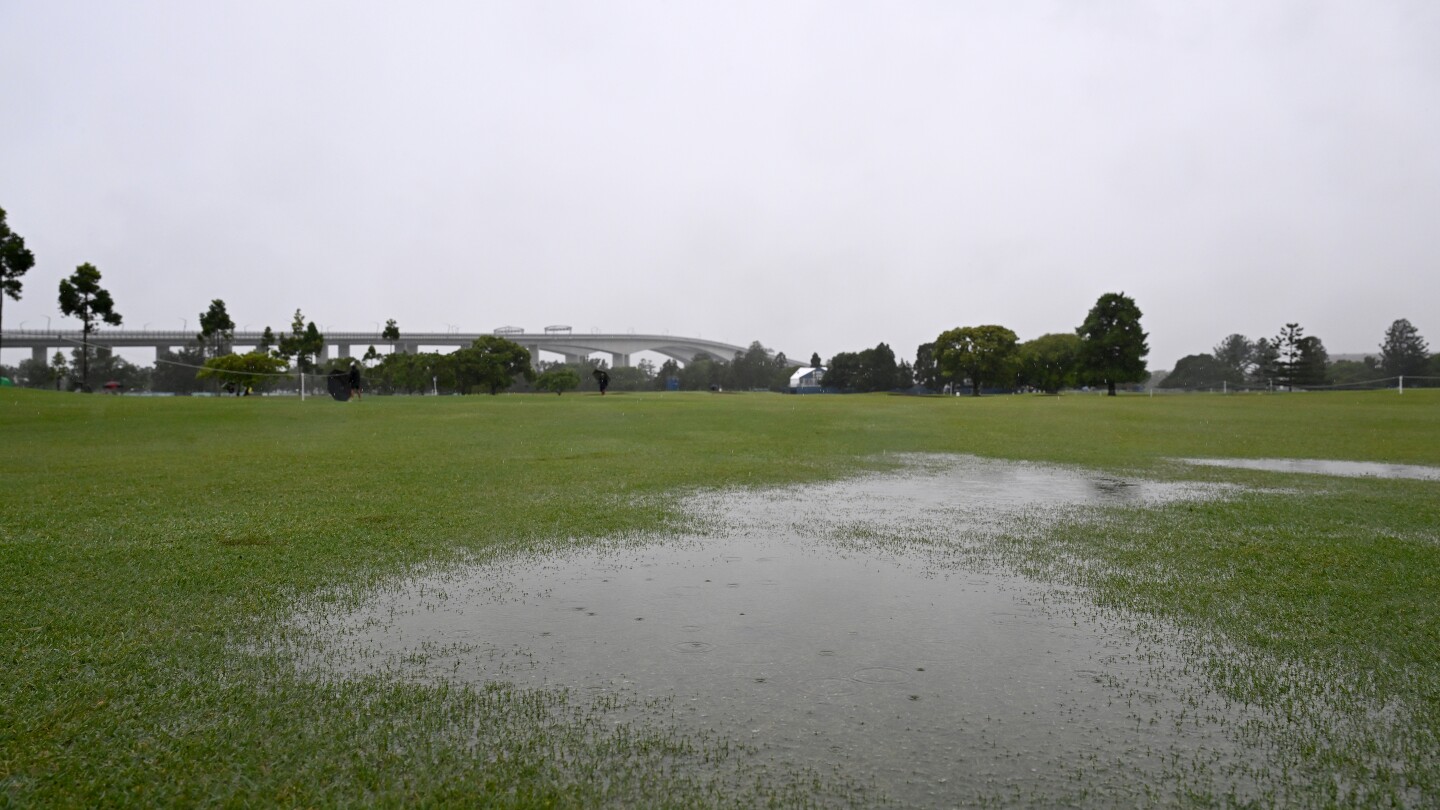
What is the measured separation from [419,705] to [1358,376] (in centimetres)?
12447

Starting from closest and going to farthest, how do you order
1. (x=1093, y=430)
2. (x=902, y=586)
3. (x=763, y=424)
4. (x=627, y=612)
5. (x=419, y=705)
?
(x=419, y=705) → (x=627, y=612) → (x=902, y=586) → (x=1093, y=430) → (x=763, y=424)

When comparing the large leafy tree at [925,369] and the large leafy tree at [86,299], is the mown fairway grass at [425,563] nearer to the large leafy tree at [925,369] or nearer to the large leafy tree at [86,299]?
the large leafy tree at [86,299]

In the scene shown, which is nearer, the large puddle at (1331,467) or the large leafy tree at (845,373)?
the large puddle at (1331,467)

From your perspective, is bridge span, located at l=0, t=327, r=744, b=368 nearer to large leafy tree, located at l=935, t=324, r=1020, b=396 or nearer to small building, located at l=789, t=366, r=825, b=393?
small building, located at l=789, t=366, r=825, b=393

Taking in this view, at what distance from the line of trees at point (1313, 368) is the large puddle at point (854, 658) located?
3186 inches

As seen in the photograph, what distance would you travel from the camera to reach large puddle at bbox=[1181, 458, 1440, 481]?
35.4 feet

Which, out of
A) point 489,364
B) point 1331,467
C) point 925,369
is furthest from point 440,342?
point 1331,467

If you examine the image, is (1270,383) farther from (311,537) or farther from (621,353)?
(311,537)

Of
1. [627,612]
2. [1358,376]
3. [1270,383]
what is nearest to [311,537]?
[627,612]

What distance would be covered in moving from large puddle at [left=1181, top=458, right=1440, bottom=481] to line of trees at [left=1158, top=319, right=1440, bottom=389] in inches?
2748

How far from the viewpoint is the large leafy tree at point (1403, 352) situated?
91188 millimetres

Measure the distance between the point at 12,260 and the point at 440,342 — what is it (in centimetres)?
6233

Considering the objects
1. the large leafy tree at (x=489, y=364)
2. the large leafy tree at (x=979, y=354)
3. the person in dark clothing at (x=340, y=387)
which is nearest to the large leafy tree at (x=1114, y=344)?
the large leafy tree at (x=979, y=354)

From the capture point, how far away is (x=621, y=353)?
352 ft
